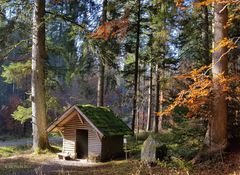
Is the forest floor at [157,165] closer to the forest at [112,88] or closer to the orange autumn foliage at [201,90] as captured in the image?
the forest at [112,88]

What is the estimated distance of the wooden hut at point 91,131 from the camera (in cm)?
1342

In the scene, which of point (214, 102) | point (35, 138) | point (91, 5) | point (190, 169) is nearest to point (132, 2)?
point (91, 5)

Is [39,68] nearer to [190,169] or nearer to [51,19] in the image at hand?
[51,19]

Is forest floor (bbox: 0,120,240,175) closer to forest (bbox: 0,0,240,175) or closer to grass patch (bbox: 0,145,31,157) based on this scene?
forest (bbox: 0,0,240,175)

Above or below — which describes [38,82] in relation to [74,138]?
above

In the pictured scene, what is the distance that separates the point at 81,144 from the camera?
15.1m

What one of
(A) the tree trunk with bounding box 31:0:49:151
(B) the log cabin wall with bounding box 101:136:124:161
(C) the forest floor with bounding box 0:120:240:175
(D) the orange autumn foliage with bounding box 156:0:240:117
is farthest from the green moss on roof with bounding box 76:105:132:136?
(D) the orange autumn foliage with bounding box 156:0:240:117

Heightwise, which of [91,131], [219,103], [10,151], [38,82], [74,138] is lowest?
[10,151]

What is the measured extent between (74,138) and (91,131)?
1.09m

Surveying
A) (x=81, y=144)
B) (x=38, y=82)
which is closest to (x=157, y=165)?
(x=81, y=144)

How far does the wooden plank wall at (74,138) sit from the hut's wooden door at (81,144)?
1.07 feet

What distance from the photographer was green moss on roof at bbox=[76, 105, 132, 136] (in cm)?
1337

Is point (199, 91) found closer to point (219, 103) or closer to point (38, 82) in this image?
point (219, 103)

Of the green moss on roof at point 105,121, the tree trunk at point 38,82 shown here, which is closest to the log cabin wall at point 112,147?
the green moss on roof at point 105,121
